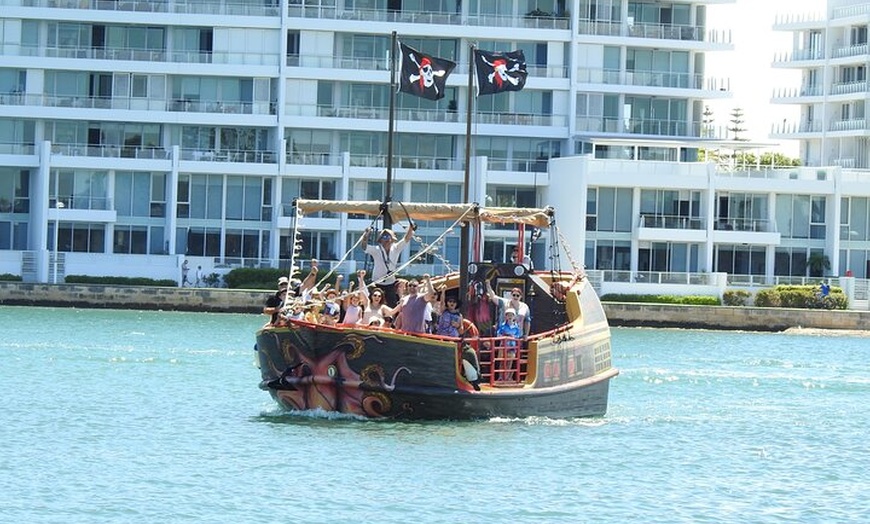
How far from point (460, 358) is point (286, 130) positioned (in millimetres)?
60667

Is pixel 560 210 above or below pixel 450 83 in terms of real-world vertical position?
below

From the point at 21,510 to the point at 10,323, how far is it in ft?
137

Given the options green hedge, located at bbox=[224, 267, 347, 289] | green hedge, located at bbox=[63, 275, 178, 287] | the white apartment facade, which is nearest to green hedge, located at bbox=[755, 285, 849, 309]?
the white apartment facade

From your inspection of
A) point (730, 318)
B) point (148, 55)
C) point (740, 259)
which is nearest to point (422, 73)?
point (730, 318)

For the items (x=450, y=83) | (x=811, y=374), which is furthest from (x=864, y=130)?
(x=811, y=374)

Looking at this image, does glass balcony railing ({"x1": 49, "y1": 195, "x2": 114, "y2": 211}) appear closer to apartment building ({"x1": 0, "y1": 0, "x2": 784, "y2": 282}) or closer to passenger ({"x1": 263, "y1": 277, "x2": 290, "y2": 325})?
apartment building ({"x1": 0, "y1": 0, "x2": 784, "y2": 282})

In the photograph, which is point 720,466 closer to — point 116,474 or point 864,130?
point 116,474

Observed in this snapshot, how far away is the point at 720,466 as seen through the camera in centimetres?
3297

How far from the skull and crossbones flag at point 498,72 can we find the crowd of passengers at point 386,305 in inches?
570

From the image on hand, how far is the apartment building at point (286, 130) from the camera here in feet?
298

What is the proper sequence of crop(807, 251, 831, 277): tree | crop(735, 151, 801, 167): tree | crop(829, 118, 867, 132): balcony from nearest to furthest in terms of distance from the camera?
crop(807, 251, 831, 277): tree, crop(829, 118, 867, 132): balcony, crop(735, 151, 801, 167): tree

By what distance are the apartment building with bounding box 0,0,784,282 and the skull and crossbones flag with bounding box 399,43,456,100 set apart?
44.6 metres

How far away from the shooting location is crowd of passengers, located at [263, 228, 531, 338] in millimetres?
34094

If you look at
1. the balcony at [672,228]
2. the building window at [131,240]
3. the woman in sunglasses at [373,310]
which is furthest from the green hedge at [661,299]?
the woman in sunglasses at [373,310]
